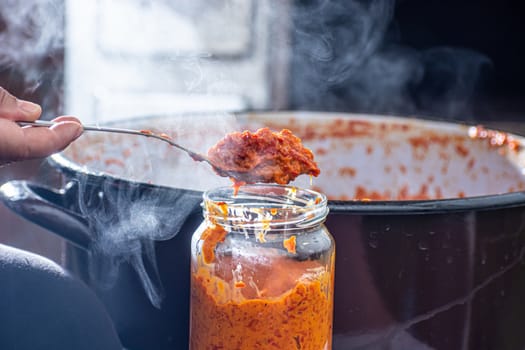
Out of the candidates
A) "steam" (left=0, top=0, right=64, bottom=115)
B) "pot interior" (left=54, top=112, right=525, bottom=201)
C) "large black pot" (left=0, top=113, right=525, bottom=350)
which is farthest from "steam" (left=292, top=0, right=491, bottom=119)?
"large black pot" (left=0, top=113, right=525, bottom=350)

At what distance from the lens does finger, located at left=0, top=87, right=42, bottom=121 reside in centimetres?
106

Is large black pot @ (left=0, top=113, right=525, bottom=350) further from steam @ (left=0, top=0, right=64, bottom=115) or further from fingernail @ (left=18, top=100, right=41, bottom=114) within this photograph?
steam @ (left=0, top=0, right=64, bottom=115)

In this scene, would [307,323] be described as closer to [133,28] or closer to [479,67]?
[133,28]

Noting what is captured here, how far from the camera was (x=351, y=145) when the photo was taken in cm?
218

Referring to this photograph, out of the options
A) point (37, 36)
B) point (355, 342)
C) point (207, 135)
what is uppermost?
point (37, 36)

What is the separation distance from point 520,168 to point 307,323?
1.05 metres

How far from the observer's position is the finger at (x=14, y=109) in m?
1.06

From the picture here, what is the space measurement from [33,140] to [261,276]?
42cm

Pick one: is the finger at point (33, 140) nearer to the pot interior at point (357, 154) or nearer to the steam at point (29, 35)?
the pot interior at point (357, 154)

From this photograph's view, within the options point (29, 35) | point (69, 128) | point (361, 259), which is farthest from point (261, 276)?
point (29, 35)

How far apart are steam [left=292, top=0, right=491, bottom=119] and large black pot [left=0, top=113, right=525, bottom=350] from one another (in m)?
3.81

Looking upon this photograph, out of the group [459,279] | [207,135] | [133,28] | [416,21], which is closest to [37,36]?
[207,135]

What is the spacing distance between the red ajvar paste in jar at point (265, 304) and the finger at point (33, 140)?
1.05ft

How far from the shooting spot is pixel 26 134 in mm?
1027
